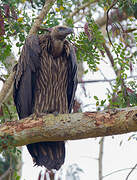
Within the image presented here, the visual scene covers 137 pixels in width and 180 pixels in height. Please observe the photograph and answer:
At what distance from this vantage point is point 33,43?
6383mm

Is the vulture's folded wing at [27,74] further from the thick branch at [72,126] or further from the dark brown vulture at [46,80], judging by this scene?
the thick branch at [72,126]

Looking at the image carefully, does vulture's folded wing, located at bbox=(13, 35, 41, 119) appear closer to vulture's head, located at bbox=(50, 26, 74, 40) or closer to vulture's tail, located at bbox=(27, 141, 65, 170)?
vulture's head, located at bbox=(50, 26, 74, 40)

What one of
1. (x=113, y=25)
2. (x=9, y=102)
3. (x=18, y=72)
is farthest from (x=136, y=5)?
(x=9, y=102)

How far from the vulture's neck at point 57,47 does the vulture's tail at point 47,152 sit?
155 cm

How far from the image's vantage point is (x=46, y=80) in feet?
21.5

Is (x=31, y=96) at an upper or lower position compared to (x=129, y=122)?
upper

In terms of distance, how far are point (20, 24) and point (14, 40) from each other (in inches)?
28.0

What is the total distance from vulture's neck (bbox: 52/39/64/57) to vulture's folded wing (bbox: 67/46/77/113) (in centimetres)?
18

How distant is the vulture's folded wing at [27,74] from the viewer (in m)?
6.34

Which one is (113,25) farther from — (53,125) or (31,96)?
(53,125)

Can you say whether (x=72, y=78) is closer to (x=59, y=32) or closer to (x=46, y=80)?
(x=46, y=80)

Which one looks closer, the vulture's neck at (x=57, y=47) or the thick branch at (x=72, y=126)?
the thick branch at (x=72, y=126)

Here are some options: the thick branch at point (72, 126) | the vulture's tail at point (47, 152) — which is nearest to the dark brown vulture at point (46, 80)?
the vulture's tail at point (47, 152)

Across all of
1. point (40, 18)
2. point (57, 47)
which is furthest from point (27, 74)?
point (40, 18)
